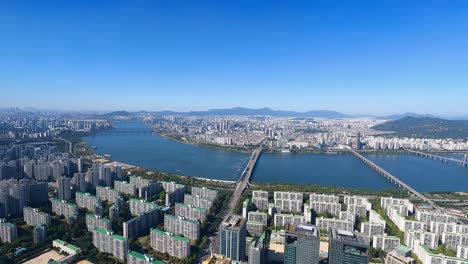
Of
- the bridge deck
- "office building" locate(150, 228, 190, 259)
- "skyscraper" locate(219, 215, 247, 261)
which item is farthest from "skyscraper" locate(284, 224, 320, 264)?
the bridge deck

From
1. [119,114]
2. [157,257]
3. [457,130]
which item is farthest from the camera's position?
[119,114]

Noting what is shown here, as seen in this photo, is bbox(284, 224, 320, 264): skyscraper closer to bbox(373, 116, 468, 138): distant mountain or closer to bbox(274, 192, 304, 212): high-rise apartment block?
bbox(274, 192, 304, 212): high-rise apartment block

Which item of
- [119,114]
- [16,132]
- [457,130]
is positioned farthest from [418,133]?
[119,114]

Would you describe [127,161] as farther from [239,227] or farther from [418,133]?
[418,133]

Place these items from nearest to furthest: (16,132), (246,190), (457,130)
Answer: (246,190)
(16,132)
(457,130)

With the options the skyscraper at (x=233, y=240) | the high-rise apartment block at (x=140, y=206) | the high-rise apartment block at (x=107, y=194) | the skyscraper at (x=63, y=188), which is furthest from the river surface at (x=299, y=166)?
the skyscraper at (x=233, y=240)
